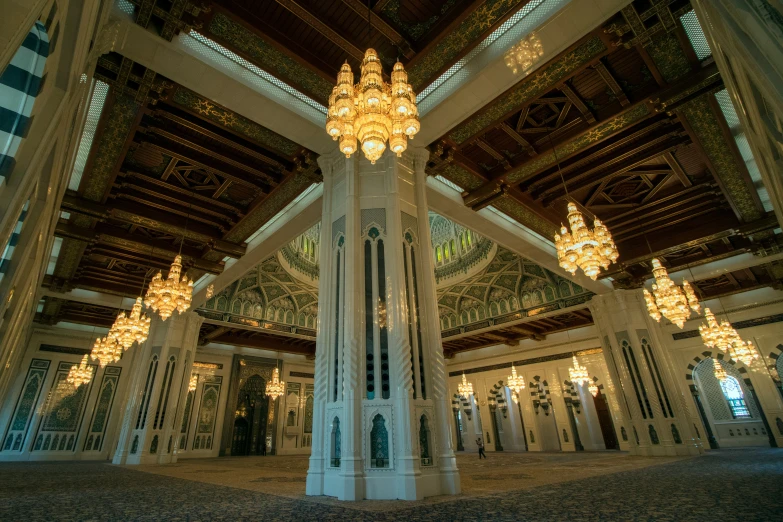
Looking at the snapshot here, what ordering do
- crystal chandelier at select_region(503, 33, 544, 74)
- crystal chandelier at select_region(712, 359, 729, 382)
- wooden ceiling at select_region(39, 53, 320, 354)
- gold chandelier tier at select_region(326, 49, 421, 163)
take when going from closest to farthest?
gold chandelier tier at select_region(326, 49, 421, 163) < crystal chandelier at select_region(503, 33, 544, 74) < wooden ceiling at select_region(39, 53, 320, 354) < crystal chandelier at select_region(712, 359, 729, 382)

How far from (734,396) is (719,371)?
1.04m

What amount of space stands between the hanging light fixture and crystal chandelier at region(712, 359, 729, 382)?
46.4ft

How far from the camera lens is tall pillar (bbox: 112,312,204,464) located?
970 cm

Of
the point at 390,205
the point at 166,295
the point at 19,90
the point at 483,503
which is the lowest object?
the point at 483,503

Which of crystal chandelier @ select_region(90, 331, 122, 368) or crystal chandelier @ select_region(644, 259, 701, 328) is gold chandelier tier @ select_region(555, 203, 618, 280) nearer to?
crystal chandelier @ select_region(644, 259, 701, 328)

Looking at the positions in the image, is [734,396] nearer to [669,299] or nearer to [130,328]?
[669,299]

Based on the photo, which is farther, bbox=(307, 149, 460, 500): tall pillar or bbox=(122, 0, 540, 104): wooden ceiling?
bbox=(122, 0, 540, 104): wooden ceiling

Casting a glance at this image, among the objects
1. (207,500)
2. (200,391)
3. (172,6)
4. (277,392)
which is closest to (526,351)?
(277,392)

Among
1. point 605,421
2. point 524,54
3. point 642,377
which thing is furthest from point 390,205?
point 605,421

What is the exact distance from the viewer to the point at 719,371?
40.1 feet

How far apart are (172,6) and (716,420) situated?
1723 centimetres

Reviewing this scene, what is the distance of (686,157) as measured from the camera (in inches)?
269

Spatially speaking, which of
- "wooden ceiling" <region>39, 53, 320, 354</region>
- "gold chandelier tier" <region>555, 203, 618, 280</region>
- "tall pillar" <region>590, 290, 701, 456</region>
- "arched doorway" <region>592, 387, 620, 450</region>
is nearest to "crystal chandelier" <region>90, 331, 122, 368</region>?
"wooden ceiling" <region>39, 53, 320, 354</region>

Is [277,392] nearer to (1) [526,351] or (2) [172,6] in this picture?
(1) [526,351]
